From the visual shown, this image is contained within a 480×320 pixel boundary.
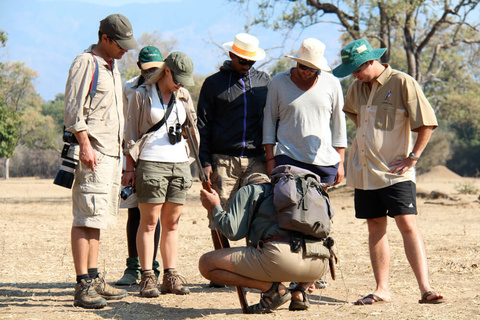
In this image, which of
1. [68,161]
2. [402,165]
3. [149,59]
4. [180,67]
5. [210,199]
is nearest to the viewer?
[210,199]

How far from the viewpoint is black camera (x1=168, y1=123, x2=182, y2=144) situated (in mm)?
5965

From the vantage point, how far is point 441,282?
6652mm

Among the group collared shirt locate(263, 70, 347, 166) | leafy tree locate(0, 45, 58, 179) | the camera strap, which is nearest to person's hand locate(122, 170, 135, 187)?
the camera strap

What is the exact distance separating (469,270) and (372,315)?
2.81 m

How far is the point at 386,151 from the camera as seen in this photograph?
18.1 feet

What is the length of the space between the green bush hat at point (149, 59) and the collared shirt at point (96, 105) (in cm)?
72

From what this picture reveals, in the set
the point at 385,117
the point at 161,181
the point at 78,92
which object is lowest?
the point at 161,181

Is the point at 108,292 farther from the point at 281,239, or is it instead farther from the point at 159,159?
the point at 281,239

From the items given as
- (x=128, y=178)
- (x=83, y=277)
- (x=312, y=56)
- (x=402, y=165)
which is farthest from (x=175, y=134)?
(x=402, y=165)

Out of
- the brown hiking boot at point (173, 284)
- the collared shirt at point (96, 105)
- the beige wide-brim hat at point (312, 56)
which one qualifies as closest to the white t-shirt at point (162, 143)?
the collared shirt at point (96, 105)

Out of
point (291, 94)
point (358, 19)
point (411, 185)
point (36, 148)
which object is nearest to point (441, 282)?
point (411, 185)

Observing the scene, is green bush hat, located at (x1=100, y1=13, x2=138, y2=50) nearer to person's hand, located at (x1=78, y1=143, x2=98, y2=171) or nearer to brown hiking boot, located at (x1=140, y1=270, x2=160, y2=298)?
person's hand, located at (x1=78, y1=143, x2=98, y2=171)

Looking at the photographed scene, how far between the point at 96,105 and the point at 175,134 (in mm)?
872

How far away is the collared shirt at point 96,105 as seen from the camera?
17.0 feet
